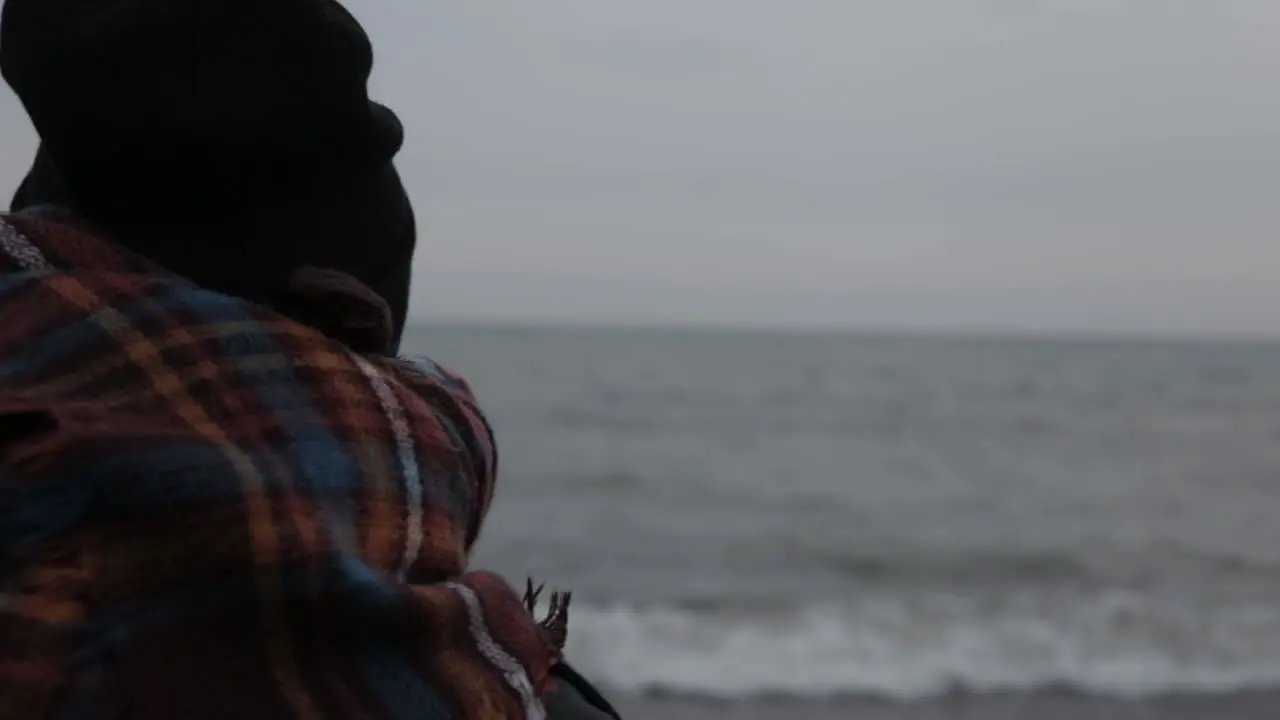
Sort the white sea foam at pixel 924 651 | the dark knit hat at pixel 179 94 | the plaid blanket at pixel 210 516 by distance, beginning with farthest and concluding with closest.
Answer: the white sea foam at pixel 924 651 → the dark knit hat at pixel 179 94 → the plaid blanket at pixel 210 516

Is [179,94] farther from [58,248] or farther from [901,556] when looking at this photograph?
[901,556]

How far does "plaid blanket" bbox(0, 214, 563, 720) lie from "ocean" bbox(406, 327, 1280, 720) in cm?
471

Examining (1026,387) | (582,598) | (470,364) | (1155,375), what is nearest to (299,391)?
(582,598)

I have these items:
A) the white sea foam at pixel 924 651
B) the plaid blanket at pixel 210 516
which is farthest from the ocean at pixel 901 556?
the plaid blanket at pixel 210 516

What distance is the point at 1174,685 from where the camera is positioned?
6445mm

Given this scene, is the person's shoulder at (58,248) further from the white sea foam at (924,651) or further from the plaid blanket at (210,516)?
the white sea foam at (924,651)

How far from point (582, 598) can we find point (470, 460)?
23.2 ft

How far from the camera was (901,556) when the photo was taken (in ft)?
33.3

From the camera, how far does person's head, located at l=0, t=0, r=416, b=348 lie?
1.04m

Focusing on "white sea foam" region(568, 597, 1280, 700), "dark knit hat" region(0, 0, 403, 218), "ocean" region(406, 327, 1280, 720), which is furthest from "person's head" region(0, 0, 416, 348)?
"white sea foam" region(568, 597, 1280, 700)

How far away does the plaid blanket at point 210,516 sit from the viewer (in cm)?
90

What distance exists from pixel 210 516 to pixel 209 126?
0.30 meters

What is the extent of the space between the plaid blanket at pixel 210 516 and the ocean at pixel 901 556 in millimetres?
4714

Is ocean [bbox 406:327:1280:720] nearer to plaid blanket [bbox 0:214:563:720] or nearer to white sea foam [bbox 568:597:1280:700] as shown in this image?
white sea foam [bbox 568:597:1280:700]
